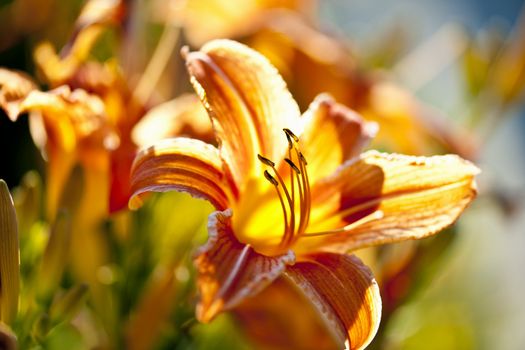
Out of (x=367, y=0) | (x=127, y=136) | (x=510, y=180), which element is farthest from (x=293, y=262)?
(x=367, y=0)

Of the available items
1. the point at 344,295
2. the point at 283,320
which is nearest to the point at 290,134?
the point at 344,295

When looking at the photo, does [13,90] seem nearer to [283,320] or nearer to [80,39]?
[80,39]

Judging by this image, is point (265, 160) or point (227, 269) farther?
point (265, 160)

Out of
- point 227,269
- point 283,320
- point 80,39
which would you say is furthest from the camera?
point 283,320

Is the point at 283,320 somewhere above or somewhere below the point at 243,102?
below

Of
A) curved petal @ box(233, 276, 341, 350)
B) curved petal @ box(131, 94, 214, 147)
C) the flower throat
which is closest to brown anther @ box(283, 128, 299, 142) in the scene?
the flower throat

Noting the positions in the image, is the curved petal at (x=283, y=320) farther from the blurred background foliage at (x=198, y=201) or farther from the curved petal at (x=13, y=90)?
the curved petal at (x=13, y=90)

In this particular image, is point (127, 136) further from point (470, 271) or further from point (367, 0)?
point (367, 0)
